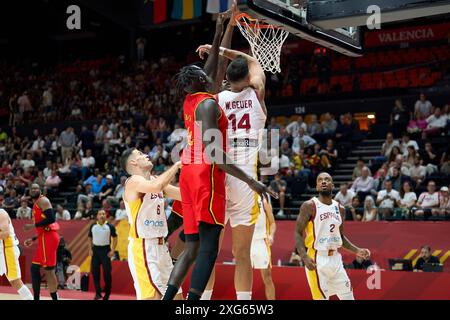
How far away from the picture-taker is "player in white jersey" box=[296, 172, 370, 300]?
7613 millimetres

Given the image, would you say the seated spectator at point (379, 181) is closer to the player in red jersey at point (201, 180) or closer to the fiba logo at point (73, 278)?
the fiba logo at point (73, 278)

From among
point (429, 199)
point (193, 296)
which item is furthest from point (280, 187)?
point (193, 296)

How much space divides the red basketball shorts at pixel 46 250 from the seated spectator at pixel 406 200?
5875 mm

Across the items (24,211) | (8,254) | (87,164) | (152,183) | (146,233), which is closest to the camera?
(152,183)

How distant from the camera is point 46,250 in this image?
37.8 feet

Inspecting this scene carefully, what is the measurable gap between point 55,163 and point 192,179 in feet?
51.8

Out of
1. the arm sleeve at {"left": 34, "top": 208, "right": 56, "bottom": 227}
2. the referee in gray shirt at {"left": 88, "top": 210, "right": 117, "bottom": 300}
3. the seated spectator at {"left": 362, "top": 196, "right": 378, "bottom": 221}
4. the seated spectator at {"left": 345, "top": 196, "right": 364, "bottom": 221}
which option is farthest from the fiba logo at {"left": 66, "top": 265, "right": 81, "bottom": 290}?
the seated spectator at {"left": 362, "top": 196, "right": 378, "bottom": 221}

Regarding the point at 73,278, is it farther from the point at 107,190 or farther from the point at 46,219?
the point at 46,219

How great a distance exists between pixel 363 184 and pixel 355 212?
1081mm

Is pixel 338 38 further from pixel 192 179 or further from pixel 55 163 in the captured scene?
pixel 55 163

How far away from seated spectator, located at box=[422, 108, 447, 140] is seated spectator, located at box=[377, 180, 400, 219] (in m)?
2.89

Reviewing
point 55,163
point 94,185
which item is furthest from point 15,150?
point 94,185

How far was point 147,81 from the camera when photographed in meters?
25.8

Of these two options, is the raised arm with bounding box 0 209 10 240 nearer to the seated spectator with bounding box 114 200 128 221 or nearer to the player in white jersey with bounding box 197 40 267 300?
the player in white jersey with bounding box 197 40 267 300
